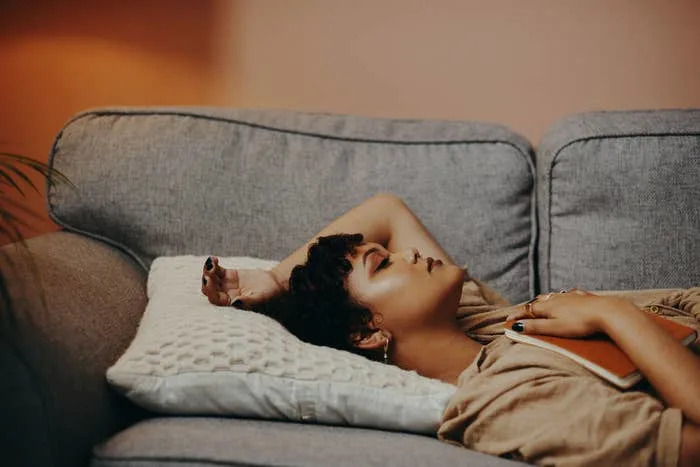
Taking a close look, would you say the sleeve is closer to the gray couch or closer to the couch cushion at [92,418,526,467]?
the couch cushion at [92,418,526,467]

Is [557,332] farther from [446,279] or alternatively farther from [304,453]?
[304,453]

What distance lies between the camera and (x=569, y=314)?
120cm

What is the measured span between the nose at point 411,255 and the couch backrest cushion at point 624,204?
1.39 feet

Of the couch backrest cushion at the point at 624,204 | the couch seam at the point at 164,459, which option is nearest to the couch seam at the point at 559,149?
the couch backrest cushion at the point at 624,204

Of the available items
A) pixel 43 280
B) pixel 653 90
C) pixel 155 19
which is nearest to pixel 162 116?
pixel 155 19

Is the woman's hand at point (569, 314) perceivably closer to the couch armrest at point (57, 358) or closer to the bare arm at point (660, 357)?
the bare arm at point (660, 357)

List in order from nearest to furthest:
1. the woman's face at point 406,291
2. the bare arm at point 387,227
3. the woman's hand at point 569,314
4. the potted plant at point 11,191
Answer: the potted plant at point 11,191 → the woman's hand at point 569,314 → the woman's face at point 406,291 → the bare arm at point 387,227

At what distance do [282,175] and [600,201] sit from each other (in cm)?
75

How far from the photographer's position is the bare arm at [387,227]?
58.3 inches

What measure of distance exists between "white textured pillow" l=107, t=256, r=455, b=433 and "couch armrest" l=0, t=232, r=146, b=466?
6 cm

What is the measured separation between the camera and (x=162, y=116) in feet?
5.48

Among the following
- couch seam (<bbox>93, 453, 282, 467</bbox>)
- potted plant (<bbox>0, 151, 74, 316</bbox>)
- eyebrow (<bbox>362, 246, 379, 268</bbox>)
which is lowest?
couch seam (<bbox>93, 453, 282, 467</bbox>)

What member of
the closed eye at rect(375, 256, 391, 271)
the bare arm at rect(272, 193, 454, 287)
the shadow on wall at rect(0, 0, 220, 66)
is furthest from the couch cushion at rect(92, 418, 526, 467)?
the shadow on wall at rect(0, 0, 220, 66)

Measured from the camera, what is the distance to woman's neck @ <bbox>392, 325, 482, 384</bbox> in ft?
4.24
